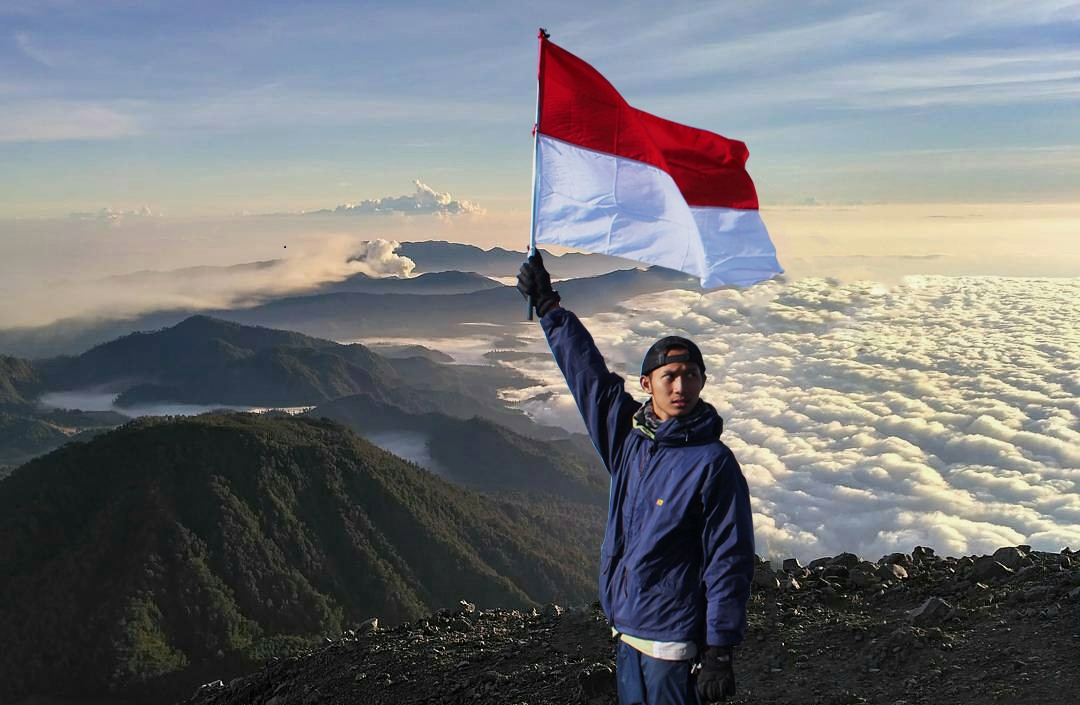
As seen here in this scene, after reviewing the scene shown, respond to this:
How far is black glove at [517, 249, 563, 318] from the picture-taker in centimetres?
678

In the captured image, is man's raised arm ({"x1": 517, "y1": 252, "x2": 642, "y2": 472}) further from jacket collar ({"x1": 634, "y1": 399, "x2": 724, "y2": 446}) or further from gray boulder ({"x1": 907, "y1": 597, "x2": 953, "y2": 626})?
gray boulder ({"x1": 907, "y1": 597, "x2": 953, "y2": 626})

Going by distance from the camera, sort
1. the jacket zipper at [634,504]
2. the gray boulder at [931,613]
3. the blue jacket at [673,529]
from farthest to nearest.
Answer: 1. the gray boulder at [931,613]
2. the jacket zipper at [634,504]
3. the blue jacket at [673,529]

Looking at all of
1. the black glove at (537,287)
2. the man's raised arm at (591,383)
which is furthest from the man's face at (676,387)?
the black glove at (537,287)

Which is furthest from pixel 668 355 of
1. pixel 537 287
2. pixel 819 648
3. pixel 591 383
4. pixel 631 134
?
pixel 819 648

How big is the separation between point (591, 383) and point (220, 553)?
500 feet

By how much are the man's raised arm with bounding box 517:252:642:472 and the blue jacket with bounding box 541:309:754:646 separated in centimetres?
1

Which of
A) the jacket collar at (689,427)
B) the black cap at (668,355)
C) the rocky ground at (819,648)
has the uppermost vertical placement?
the black cap at (668,355)

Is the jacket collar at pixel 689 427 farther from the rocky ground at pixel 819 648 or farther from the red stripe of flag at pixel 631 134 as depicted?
the rocky ground at pixel 819 648

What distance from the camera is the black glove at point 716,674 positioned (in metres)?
5.25

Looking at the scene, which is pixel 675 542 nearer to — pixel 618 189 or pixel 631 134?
pixel 618 189

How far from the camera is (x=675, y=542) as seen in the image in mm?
5457

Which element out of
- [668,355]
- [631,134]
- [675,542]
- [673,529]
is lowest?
[675,542]

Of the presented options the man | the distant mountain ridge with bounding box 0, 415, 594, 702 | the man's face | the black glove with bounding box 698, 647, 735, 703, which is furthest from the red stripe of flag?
the distant mountain ridge with bounding box 0, 415, 594, 702

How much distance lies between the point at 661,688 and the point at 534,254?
3.86 meters
